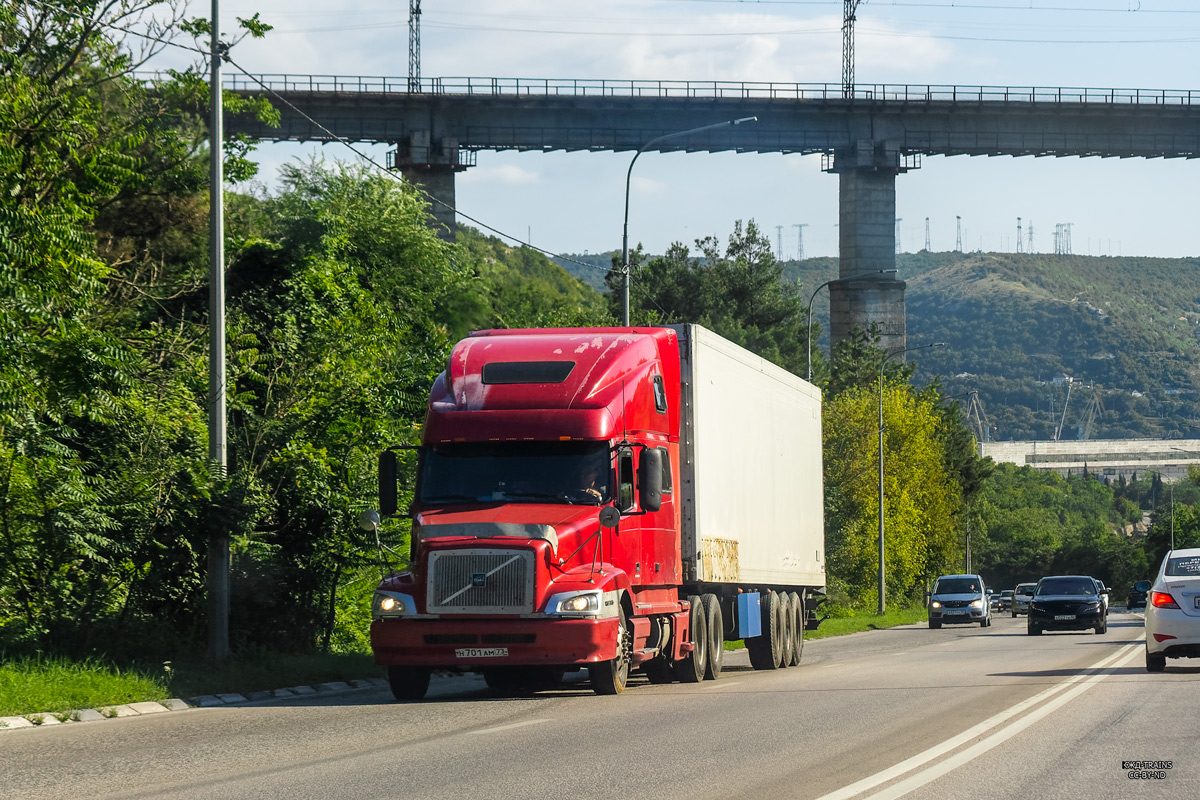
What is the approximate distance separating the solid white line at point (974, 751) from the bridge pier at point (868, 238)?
54.6m

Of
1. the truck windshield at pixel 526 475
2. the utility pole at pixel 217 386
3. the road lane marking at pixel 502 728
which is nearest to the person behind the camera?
the road lane marking at pixel 502 728

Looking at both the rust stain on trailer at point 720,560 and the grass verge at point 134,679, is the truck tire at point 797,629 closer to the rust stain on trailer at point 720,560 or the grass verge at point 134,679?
the rust stain on trailer at point 720,560

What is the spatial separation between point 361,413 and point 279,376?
4.50 feet

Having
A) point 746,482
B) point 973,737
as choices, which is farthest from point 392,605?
point 746,482

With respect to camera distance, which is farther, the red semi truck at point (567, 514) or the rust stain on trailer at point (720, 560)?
the rust stain on trailer at point (720, 560)

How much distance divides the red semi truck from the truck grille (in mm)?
15

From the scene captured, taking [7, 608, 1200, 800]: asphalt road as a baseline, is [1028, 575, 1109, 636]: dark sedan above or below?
below

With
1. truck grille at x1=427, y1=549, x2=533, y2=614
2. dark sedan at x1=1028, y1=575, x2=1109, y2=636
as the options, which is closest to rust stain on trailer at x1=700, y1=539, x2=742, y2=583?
truck grille at x1=427, y1=549, x2=533, y2=614

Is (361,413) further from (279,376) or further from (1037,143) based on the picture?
(1037,143)

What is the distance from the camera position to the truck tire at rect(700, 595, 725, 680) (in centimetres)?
2070

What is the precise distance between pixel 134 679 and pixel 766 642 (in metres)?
10.5

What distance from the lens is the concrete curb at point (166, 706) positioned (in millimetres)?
14508

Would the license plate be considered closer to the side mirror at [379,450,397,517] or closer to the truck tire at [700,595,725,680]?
the side mirror at [379,450,397,517]

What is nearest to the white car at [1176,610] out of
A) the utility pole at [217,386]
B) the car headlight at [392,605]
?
the car headlight at [392,605]
